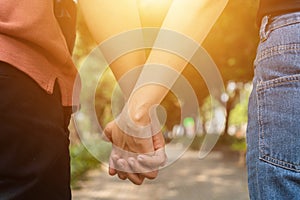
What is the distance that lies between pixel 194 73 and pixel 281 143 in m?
6.51

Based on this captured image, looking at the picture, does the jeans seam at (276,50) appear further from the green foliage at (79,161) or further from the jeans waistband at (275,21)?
the green foliage at (79,161)

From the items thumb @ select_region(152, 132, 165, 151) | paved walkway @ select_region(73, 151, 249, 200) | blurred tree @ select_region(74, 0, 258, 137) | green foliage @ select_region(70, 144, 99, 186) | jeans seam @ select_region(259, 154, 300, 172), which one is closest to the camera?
jeans seam @ select_region(259, 154, 300, 172)

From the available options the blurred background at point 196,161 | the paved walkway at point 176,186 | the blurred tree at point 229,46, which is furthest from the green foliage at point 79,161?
the blurred tree at point 229,46

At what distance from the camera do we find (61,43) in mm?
1521

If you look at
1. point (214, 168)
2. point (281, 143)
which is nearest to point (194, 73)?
point (214, 168)

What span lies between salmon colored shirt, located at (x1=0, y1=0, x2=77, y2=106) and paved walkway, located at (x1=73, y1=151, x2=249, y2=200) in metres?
5.61

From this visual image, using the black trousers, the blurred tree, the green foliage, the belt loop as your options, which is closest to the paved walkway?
the green foliage

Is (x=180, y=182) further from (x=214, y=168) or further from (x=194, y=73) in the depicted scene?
(x=214, y=168)

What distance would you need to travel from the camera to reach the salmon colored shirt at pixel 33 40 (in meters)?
1.41

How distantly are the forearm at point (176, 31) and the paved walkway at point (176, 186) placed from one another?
5476 millimetres

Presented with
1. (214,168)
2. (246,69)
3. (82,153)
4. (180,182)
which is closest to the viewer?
(180,182)

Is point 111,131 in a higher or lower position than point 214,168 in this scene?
higher

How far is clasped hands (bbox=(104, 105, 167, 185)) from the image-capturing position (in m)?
1.62

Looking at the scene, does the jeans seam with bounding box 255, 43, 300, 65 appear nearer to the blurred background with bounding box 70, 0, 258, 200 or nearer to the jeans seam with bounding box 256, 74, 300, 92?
the jeans seam with bounding box 256, 74, 300, 92
